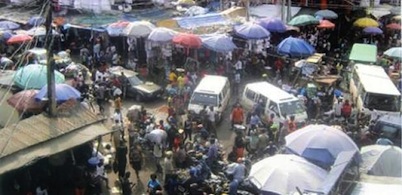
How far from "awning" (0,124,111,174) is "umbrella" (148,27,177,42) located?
33.1 feet

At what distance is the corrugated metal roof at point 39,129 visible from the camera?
1308cm

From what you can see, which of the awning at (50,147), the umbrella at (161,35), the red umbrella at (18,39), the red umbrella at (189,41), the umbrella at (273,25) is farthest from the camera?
the umbrella at (273,25)

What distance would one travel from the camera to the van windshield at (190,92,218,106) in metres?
18.9

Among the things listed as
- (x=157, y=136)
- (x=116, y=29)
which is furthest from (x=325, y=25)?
(x=157, y=136)

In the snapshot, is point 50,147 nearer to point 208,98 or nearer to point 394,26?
point 208,98

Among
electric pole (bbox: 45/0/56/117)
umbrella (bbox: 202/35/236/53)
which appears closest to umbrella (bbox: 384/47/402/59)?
umbrella (bbox: 202/35/236/53)

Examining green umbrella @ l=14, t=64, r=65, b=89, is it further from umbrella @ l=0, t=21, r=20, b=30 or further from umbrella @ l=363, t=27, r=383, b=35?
umbrella @ l=363, t=27, r=383, b=35

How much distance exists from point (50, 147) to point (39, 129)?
2.72 feet

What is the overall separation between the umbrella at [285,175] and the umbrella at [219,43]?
35.7 feet

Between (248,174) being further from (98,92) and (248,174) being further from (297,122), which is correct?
(98,92)

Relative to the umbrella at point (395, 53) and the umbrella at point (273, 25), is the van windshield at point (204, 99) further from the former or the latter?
the umbrella at point (395, 53)

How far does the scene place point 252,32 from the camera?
25.0 meters

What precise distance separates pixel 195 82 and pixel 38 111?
7.30 metres

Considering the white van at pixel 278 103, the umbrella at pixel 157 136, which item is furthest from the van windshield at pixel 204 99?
the umbrella at pixel 157 136
